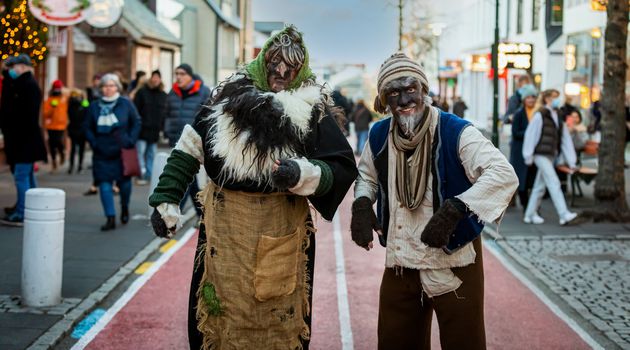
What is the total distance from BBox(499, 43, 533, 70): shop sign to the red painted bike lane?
7.84m

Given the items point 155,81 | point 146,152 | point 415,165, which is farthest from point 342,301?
point 155,81

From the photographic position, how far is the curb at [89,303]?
6270 millimetres

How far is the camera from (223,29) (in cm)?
4772

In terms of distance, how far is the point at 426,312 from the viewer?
14.3 feet

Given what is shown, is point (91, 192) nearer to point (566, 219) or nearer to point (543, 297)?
point (566, 219)

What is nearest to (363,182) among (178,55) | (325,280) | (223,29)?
(325,280)

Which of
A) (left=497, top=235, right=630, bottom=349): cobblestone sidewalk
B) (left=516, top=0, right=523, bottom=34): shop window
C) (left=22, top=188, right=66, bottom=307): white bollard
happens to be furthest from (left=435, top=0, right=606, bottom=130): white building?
(left=22, top=188, right=66, bottom=307): white bollard

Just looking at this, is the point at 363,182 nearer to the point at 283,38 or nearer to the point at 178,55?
the point at 283,38

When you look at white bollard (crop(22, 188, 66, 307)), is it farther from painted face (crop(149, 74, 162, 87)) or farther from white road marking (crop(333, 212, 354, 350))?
painted face (crop(149, 74, 162, 87))

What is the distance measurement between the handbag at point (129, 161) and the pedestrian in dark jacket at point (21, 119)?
914 mm

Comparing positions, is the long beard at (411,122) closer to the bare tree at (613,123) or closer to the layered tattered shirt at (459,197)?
the layered tattered shirt at (459,197)

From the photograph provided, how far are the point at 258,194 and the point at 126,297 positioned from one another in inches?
166

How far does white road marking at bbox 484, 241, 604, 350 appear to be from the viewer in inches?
271

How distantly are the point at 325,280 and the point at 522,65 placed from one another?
9.30 metres
